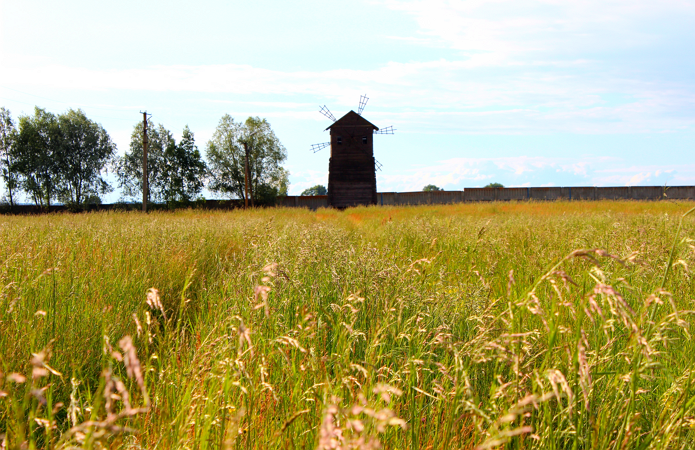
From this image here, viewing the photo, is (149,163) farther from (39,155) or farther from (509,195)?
(509,195)

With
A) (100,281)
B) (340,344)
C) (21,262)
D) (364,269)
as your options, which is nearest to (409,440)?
(340,344)

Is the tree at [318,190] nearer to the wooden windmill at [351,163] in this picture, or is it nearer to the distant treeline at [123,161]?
the distant treeline at [123,161]

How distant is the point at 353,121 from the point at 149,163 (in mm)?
27299

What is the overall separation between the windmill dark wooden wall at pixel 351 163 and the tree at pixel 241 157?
45.8ft

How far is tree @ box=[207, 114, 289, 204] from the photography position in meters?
48.7

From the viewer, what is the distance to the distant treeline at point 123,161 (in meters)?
45.5

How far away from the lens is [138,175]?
51.2m

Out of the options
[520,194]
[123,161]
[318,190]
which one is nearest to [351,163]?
[520,194]

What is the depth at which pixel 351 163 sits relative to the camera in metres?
36.0

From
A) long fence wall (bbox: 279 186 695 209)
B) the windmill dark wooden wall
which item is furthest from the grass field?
long fence wall (bbox: 279 186 695 209)

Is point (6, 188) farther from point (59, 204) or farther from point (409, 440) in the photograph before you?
point (409, 440)

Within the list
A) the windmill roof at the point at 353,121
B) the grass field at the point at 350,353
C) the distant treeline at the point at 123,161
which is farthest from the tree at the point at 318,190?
the grass field at the point at 350,353

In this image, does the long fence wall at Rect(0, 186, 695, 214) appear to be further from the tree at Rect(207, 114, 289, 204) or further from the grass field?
the grass field

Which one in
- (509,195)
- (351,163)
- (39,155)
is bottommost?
(509,195)
